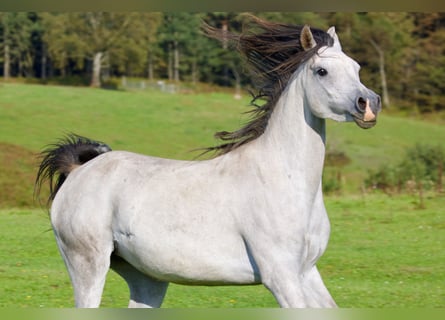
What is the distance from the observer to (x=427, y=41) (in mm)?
48656

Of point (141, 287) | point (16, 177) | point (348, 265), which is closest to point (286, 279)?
point (141, 287)

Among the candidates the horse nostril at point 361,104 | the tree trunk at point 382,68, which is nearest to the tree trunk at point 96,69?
the tree trunk at point 382,68

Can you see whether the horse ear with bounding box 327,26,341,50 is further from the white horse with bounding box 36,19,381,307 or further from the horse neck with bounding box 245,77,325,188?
the horse neck with bounding box 245,77,325,188

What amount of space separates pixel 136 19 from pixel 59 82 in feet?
22.4

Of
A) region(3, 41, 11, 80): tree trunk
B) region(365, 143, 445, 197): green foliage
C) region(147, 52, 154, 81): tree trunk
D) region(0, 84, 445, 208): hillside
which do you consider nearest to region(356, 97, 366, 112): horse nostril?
region(365, 143, 445, 197): green foliage

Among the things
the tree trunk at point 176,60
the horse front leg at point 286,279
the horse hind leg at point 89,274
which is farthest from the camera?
the tree trunk at point 176,60

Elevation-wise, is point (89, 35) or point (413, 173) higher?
point (89, 35)

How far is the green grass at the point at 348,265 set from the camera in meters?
9.55

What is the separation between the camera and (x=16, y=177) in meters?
26.8

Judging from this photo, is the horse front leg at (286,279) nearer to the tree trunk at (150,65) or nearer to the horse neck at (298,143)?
the horse neck at (298,143)

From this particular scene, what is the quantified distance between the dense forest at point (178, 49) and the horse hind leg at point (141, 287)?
36809mm

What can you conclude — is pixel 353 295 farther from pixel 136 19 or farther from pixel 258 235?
pixel 136 19

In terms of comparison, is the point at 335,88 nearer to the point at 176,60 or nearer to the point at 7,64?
the point at 176,60

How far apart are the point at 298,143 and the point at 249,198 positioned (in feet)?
1.65
